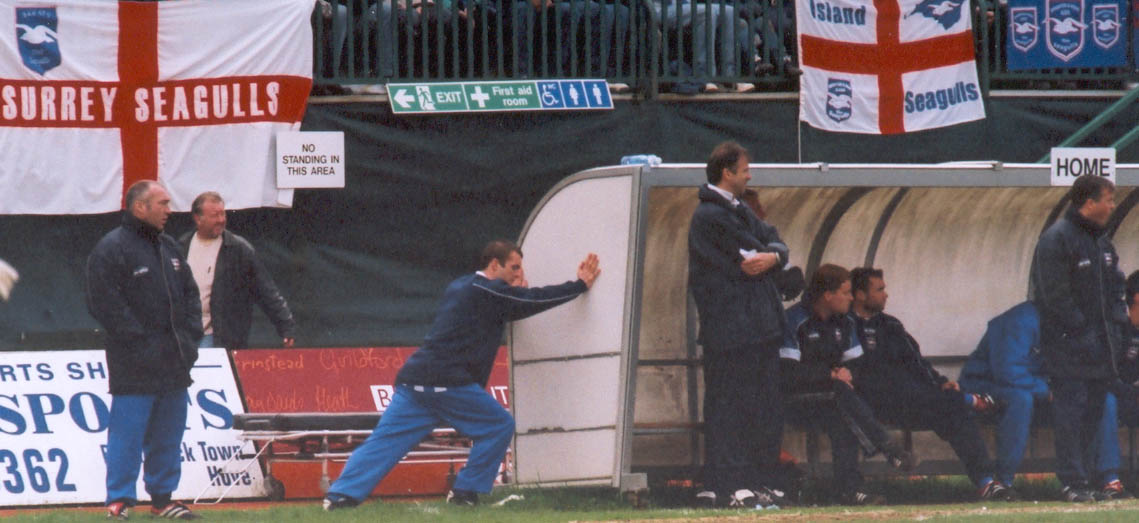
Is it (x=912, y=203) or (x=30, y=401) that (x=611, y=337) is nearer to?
(x=912, y=203)

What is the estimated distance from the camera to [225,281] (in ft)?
43.0

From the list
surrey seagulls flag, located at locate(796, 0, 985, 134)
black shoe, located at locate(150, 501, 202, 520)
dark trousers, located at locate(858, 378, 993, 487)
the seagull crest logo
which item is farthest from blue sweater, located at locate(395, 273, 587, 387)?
surrey seagulls flag, located at locate(796, 0, 985, 134)

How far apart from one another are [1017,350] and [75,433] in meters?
5.94

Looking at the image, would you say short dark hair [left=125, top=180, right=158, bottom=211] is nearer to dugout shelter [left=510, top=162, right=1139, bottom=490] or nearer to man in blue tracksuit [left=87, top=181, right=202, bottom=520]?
man in blue tracksuit [left=87, top=181, right=202, bottom=520]

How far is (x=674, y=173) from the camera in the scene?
10625mm

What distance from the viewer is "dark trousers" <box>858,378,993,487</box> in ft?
37.7

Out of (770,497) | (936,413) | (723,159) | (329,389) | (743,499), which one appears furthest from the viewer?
(329,389)

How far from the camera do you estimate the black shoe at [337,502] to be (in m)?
10.9

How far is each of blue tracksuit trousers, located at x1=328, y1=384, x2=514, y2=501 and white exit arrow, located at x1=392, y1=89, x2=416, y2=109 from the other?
13.5 ft

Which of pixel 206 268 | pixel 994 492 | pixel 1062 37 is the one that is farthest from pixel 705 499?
pixel 1062 37

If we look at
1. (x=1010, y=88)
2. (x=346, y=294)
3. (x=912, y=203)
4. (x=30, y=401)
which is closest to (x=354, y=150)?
(x=346, y=294)

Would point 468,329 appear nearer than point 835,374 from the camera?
Yes

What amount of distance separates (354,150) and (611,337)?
4.74 m

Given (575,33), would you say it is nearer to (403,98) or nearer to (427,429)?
(403,98)
